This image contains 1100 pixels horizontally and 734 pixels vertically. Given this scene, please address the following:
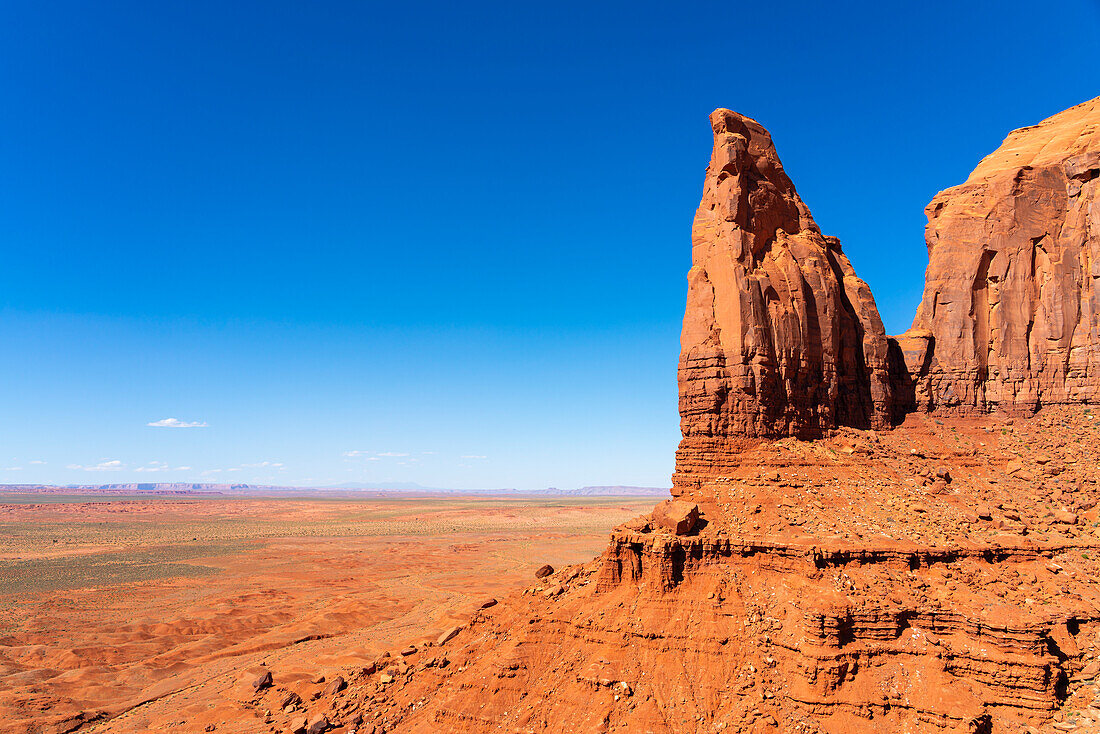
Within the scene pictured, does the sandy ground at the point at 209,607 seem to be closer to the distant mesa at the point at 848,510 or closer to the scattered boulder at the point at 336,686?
the scattered boulder at the point at 336,686

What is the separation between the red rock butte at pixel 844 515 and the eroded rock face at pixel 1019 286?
0.11m

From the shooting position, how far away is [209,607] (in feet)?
187

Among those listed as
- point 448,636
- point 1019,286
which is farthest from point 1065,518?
point 448,636

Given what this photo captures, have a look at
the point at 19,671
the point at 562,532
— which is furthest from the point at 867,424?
the point at 562,532

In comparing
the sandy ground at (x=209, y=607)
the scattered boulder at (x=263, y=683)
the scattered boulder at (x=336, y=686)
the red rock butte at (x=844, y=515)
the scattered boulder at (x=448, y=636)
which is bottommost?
the sandy ground at (x=209, y=607)

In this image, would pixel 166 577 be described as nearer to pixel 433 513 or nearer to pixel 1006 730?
pixel 1006 730

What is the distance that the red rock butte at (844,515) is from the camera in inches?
752

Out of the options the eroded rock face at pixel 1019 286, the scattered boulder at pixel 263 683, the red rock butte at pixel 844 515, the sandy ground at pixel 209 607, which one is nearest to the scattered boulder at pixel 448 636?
the red rock butte at pixel 844 515

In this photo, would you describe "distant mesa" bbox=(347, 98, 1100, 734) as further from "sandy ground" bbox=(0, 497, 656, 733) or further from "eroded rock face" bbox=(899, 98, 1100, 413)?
"sandy ground" bbox=(0, 497, 656, 733)

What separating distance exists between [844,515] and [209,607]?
57784mm

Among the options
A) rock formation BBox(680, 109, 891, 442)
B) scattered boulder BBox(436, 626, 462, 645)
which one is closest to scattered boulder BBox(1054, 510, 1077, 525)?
rock formation BBox(680, 109, 891, 442)

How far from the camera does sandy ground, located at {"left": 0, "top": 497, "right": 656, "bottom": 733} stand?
1350 inches

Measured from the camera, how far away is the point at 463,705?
75.6ft

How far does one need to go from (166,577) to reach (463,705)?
225 ft
